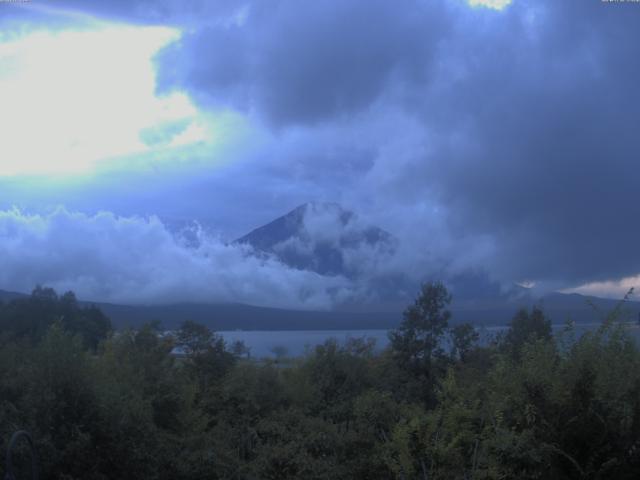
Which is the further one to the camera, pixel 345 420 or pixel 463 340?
pixel 463 340

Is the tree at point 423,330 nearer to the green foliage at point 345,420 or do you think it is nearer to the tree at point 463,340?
the tree at point 463,340

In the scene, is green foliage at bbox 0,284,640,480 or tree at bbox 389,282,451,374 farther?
tree at bbox 389,282,451,374

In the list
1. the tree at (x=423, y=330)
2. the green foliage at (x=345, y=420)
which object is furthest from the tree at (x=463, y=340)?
the green foliage at (x=345, y=420)

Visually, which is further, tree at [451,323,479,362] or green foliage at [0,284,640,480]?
tree at [451,323,479,362]

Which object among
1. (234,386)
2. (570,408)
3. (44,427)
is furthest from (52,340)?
(570,408)

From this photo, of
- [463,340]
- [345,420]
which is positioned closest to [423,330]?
[463,340]

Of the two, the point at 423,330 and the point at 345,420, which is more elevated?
the point at 423,330

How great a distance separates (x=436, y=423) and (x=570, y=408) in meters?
2.11

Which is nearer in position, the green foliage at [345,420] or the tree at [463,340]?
the green foliage at [345,420]

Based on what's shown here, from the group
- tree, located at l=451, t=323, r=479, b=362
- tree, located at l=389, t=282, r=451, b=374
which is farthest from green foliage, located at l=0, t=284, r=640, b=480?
tree, located at l=451, t=323, r=479, b=362

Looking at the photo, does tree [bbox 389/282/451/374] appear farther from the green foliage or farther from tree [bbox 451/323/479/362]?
the green foliage

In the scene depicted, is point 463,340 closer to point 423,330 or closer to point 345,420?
point 423,330

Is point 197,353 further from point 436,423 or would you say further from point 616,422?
point 616,422

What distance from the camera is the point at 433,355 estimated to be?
73.4ft
